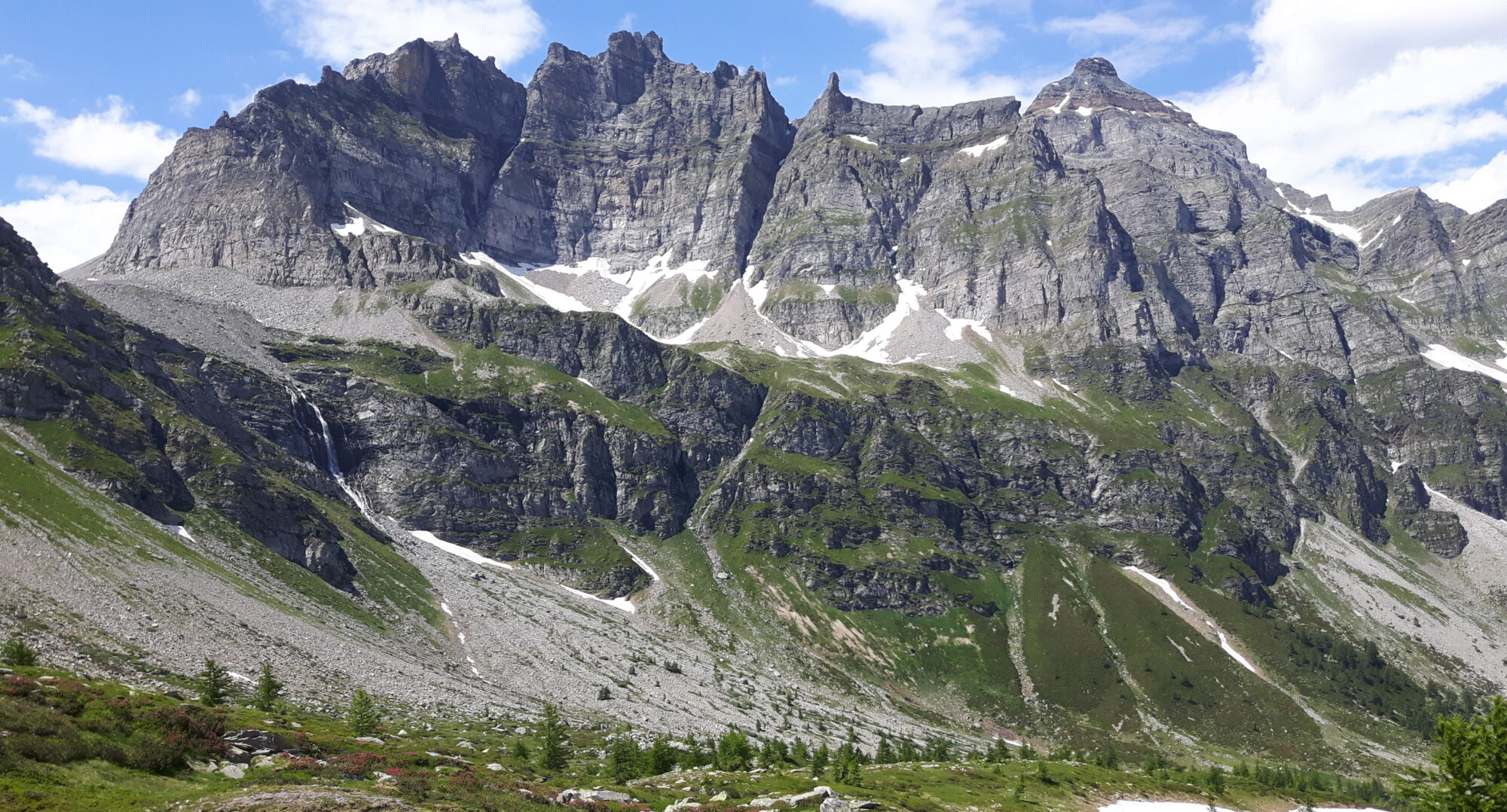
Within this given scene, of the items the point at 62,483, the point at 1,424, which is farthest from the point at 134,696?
the point at 1,424

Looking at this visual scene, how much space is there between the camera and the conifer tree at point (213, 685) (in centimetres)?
7144

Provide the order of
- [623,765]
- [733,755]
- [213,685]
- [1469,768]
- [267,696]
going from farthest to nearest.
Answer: [267,696] < [733,755] < [213,685] < [623,765] < [1469,768]

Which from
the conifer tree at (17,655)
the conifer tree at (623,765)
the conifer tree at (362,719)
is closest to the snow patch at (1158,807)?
the conifer tree at (623,765)

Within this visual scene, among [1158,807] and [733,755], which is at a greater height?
[733,755]

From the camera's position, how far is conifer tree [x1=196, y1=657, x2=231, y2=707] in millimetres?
71438

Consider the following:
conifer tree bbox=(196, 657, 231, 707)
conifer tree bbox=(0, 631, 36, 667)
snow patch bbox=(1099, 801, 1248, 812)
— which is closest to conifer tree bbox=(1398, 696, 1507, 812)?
snow patch bbox=(1099, 801, 1248, 812)

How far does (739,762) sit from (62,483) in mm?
129808

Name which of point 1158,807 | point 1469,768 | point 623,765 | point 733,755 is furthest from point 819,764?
point 1469,768

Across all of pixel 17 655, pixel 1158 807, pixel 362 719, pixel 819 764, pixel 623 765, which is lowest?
pixel 1158 807

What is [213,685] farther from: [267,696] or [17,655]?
[17,655]

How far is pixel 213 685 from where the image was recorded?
74000mm

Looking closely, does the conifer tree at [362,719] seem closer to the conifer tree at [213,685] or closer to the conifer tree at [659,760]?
the conifer tree at [213,685]

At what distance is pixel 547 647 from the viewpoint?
19412cm

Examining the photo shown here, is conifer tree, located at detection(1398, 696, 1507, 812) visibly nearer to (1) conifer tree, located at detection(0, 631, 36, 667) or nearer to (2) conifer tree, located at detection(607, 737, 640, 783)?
(2) conifer tree, located at detection(607, 737, 640, 783)
